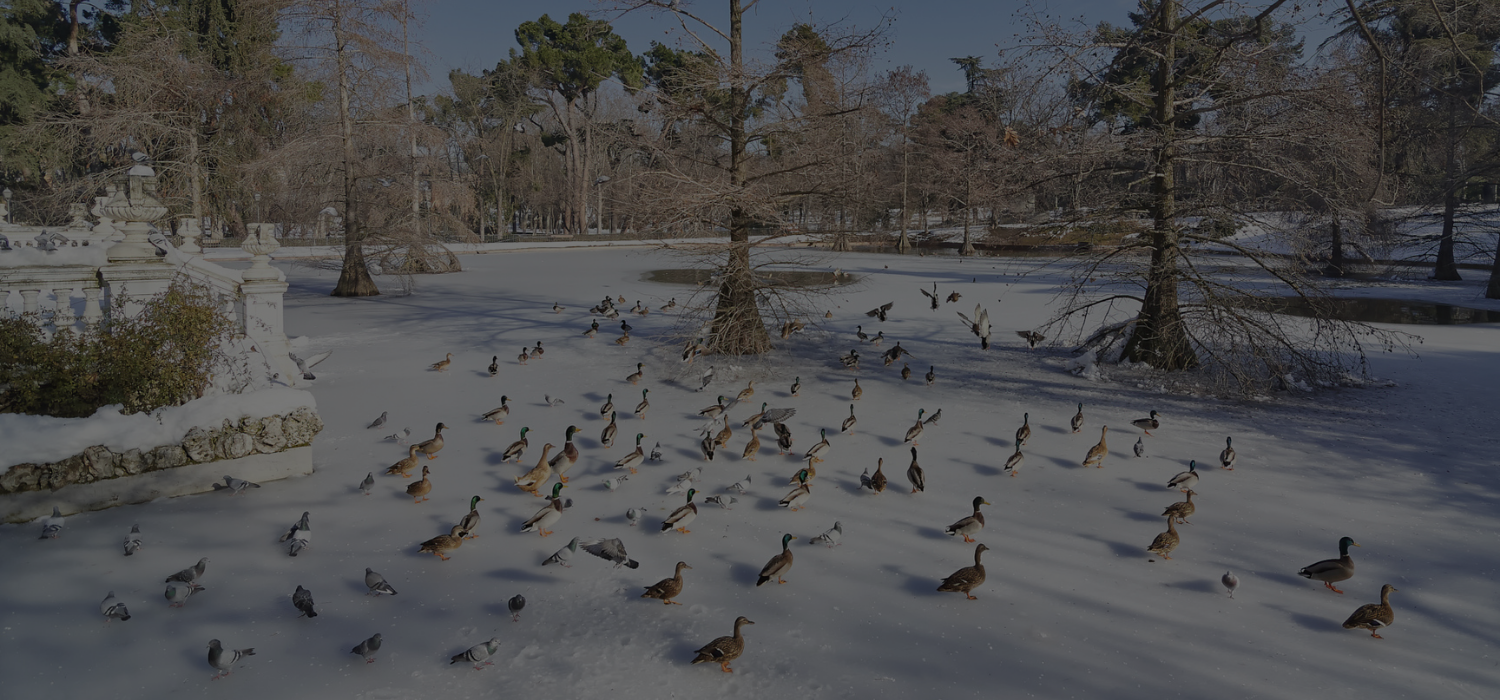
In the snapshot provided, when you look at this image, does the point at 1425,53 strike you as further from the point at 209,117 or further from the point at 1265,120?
the point at 209,117

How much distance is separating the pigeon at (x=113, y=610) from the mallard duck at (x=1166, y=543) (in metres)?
7.92

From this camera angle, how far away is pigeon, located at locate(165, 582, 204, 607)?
5.47m

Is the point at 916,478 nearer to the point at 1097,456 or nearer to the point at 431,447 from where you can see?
the point at 1097,456

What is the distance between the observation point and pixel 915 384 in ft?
42.4

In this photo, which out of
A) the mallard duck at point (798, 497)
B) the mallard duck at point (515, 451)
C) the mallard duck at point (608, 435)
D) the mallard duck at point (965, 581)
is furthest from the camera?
the mallard duck at point (608, 435)

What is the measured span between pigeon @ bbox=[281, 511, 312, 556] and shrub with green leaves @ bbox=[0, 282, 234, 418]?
2599 millimetres

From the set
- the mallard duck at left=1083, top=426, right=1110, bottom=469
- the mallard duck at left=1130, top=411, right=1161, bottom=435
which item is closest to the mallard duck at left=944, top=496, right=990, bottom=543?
the mallard duck at left=1083, top=426, right=1110, bottom=469

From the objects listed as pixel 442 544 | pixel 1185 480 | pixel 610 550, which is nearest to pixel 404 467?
pixel 442 544

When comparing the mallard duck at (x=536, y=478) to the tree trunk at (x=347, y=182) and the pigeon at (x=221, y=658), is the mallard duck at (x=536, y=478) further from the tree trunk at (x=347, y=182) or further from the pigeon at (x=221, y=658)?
the tree trunk at (x=347, y=182)

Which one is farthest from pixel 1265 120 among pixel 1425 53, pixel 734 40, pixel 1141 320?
pixel 1425 53

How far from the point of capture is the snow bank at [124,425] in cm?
702

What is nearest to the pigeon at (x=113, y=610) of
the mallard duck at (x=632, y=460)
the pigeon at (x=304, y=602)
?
the pigeon at (x=304, y=602)

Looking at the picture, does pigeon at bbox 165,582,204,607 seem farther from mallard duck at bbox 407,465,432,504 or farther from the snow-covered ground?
mallard duck at bbox 407,465,432,504

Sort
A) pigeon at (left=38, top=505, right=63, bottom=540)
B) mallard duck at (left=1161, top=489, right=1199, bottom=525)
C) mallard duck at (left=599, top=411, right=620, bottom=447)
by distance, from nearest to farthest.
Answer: pigeon at (left=38, top=505, right=63, bottom=540) < mallard duck at (left=1161, top=489, right=1199, bottom=525) < mallard duck at (left=599, top=411, right=620, bottom=447)
